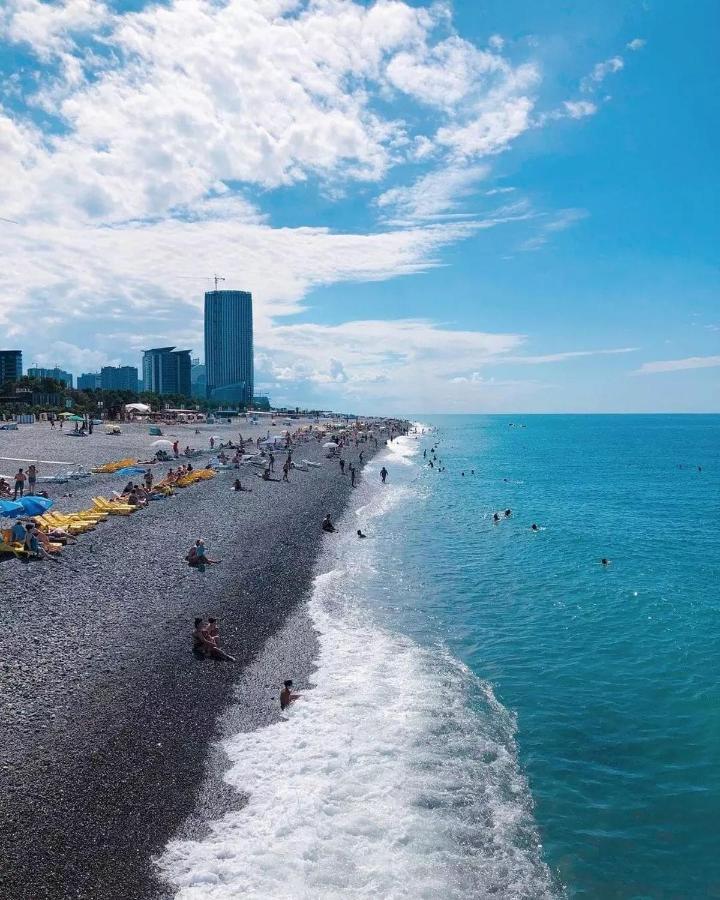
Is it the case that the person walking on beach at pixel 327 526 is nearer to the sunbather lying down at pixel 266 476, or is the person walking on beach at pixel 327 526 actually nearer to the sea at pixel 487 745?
the sea at pixel 487 745

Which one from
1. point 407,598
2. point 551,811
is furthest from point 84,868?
point 407,598

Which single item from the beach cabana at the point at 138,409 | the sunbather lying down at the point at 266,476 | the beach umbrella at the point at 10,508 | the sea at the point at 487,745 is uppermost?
the beach cabana at the point at 138,409

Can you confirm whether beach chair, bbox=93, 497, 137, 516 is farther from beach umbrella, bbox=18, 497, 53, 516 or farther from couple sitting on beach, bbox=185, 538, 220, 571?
couple sitting on beach, bbox=185, 538, 220, 571

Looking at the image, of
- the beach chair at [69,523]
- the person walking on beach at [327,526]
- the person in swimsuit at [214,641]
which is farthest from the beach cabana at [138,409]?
the person in swimsuit at [214,641]

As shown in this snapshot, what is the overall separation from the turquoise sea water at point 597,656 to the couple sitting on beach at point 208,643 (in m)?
6.04

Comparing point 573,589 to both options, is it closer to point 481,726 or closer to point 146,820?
point 481,726

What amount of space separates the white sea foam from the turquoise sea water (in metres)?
0.77

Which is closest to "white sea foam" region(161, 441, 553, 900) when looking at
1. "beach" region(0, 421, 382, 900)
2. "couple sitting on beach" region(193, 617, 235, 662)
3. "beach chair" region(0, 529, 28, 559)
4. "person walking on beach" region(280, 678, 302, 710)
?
"person walking on beach" region(280, 678, 302, 710)

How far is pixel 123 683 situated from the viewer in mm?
12062

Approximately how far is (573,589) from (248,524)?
14.2m

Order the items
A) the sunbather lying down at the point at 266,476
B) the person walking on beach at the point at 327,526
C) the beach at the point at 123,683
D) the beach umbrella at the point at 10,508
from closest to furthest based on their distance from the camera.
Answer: the beach at the point at 123,683 → the beach umbrella at the point at 10,508 → the person walking on beach at the point at 327,526 → the sunbather lying down at the point at 266,476

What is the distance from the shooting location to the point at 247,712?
40.2 ft

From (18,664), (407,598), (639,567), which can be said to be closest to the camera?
(18,664)

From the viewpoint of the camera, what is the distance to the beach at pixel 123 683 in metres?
8.02
